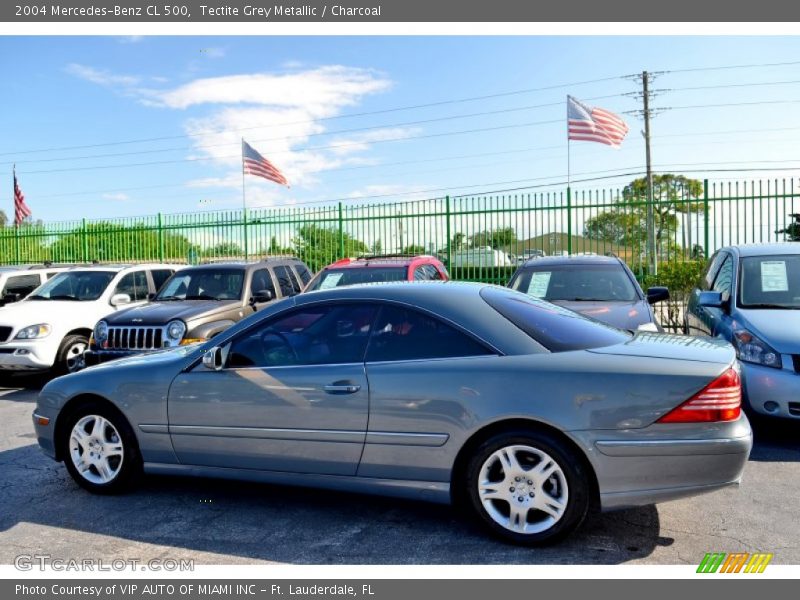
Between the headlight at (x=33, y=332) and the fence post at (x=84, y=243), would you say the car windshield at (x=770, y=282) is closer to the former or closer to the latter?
the headlight at (x=33, y=332)

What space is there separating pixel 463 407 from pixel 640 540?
1.25 m

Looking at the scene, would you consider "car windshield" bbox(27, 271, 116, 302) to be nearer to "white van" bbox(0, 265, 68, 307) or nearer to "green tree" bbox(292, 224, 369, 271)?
"white van" bbox(0, 265, 68, 307)

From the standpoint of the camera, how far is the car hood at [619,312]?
287 inches

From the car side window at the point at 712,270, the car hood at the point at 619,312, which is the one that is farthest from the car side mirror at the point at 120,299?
the car side window at the point at 712,270

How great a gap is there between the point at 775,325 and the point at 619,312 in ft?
5.30

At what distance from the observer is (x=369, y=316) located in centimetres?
447

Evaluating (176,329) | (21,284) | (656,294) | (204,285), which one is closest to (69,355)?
(204,285)

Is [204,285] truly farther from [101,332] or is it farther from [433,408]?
[433,408]

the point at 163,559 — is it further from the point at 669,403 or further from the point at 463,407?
the point at 669,403

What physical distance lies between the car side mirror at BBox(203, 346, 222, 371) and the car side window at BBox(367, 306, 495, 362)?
1024 mm

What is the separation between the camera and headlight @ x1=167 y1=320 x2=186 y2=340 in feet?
26.6

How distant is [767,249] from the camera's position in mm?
7520

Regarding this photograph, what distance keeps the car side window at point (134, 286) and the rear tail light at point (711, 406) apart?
8.93 metres

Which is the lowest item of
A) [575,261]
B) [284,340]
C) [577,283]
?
[284,340]
